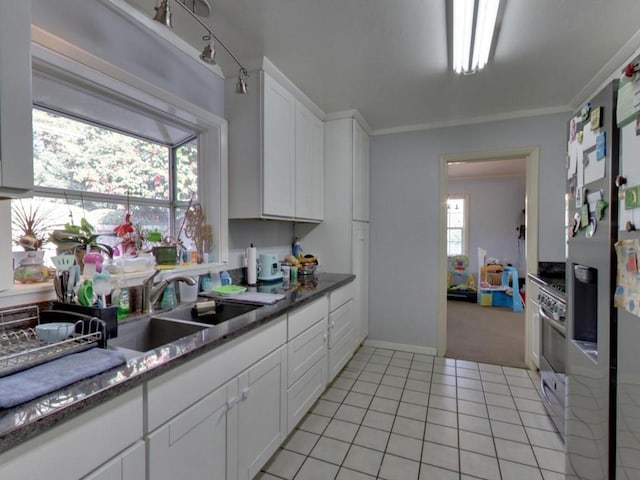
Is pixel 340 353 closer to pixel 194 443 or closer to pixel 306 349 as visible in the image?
pixel 306 349

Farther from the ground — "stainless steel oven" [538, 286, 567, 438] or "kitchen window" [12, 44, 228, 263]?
"kitchen window" [12, 44, 228, 263]

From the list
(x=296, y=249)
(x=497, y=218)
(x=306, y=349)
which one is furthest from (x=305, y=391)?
(x=497, y=218)

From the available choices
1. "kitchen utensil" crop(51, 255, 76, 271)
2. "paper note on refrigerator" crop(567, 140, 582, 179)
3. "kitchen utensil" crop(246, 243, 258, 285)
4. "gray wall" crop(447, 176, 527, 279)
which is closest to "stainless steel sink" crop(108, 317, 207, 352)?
"kitchen utensil" crop(51, 255, 76, 271)

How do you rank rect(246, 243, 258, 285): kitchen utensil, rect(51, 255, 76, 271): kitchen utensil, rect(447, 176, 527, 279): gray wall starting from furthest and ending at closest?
rect(447, 176, 527, 279): gray wall → rect(246, 243, 258, 285): kitchen utensil → rect(51, 255, 76, 271): kitchen utensil

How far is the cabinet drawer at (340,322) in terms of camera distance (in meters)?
2.46

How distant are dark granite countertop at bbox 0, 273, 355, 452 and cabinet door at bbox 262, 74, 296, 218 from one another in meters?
1.00

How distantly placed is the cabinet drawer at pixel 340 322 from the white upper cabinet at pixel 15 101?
1954mm

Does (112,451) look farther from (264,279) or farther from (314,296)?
(264,279)

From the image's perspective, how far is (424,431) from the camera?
2.01m

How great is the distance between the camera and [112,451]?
0.86 metres

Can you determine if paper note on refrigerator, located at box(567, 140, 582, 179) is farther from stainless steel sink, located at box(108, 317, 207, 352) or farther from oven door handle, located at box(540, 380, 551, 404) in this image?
stainless steel sink, located at box(108, 317, 207, 352)

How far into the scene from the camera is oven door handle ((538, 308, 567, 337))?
1850 millimetres

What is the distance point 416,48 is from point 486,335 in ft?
11.1

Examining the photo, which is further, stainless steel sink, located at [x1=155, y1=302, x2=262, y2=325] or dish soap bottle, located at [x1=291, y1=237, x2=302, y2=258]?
dish soap bottle, located at [x1=291, y1=237, x2=302, y2=258]
